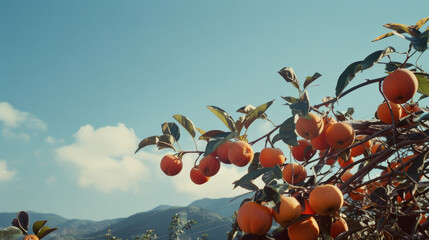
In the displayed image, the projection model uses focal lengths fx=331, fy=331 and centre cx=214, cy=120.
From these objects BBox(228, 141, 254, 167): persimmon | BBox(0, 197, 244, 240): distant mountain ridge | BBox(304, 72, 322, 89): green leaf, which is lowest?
BBox(0, 197, 244, 240): distant mountain ridge

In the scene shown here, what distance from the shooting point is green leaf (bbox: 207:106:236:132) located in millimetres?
1503

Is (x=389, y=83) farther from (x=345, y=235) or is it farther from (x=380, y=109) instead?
(x=345, y=235)

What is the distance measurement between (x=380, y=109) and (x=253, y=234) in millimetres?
819

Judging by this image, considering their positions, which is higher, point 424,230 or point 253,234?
point 253,234

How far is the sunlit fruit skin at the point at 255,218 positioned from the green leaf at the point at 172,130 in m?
0.71

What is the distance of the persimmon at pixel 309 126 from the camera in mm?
1305

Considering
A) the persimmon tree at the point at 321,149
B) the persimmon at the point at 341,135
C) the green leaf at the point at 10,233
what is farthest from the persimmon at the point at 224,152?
the green leaf at the point at 10,233

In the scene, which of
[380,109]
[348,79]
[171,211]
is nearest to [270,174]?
[348,79]

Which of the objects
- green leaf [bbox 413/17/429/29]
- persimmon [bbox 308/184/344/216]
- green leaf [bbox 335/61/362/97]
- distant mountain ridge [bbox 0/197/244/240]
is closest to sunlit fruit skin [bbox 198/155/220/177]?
persimmon [bbox 308/184/344/216]

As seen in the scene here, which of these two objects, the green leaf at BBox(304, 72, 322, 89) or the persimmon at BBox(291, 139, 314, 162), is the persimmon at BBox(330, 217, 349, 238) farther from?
the green leaf at BBox(304, 72, 322, 89)

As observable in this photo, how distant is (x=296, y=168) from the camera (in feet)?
4.65

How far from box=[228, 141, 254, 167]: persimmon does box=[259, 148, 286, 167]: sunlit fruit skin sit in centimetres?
7

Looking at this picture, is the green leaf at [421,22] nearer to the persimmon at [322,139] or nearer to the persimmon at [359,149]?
the persimmon at [322,139]

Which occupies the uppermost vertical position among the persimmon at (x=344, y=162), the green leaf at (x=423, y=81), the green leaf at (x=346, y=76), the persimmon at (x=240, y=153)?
the green leaf at (x=346, y=76)
